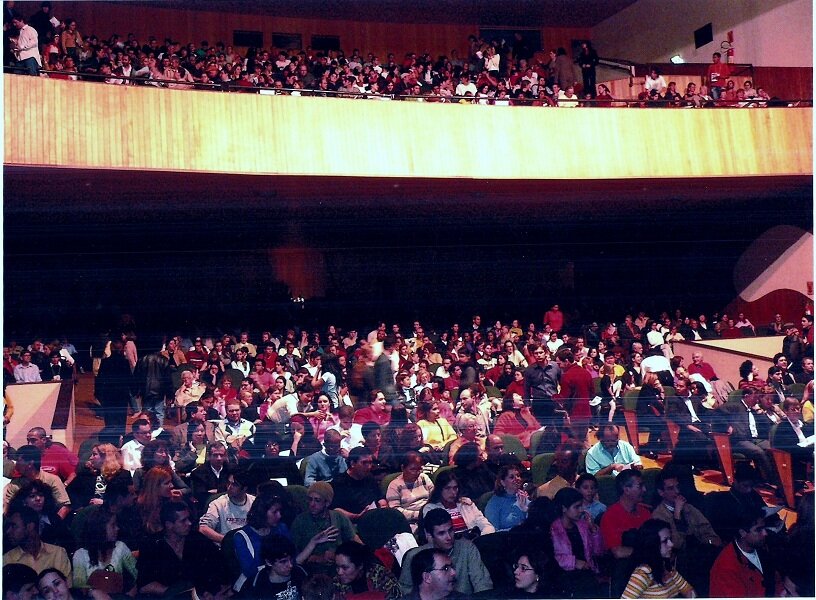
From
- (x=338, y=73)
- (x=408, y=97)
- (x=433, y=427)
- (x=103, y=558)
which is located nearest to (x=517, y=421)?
(x=433, y=427)

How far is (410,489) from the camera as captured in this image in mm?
2383

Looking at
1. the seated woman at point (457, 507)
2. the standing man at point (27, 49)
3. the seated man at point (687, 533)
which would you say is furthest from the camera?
the standing man at point (27, 49)

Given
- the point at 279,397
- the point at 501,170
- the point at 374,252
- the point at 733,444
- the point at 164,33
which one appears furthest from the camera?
the point at 164,33

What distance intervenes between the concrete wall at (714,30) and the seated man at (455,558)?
4736 millimetres

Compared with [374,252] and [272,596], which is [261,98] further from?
[272,596]

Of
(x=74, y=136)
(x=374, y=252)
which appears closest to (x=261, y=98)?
(x=74, y=136)

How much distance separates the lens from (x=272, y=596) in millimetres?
1962

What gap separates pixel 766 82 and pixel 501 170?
237 cm

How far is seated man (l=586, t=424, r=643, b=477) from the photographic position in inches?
101

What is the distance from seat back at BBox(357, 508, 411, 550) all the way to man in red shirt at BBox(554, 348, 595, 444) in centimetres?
95

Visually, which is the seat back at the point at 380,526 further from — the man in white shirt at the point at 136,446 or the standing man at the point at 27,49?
the standing man at the point at 27,49

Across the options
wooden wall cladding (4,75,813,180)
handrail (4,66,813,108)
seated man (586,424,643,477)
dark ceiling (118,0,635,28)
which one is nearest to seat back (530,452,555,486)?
seated man (586,424,643,477)

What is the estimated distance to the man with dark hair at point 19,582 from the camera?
6.11 ft

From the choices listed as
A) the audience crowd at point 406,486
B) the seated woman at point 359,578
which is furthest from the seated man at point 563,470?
the seated woman at point 359,578
